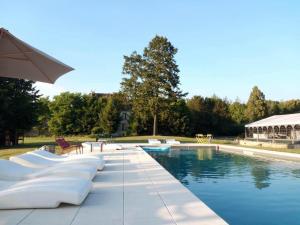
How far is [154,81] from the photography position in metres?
38.7

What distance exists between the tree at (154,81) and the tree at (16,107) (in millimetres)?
14440

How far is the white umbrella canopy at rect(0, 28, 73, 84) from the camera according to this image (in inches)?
199

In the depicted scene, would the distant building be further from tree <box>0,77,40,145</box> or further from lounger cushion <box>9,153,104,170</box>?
lounger cushion <box>9,153,104,170</box>

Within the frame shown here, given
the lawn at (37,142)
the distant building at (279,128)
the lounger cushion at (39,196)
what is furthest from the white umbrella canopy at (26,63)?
the distant building at (279,128)

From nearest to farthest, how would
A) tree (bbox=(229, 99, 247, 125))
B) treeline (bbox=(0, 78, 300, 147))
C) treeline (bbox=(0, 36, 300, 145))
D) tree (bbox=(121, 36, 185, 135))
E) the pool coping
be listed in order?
the pool coping → tree (bbox=(121, 36, 185, 135)) → treeline (bbox=(0, 36, 300, 145)) → treeline (bbox=(0, 78, 300, 147)) → tree (bbox=(229, 99, 247, 125))

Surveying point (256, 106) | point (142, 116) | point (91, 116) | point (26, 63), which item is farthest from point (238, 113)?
point (26, 63)

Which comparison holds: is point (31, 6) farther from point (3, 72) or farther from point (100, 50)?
point (100, 50)

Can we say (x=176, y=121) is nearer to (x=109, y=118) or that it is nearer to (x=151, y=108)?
(x=151, y=108)

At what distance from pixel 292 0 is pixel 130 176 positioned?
12999 millimetres

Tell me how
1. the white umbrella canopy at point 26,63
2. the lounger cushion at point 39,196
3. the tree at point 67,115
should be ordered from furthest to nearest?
the tree at point 67,115
the lounger cushion at point 39,196
the white umbrella canopy at point 26,63

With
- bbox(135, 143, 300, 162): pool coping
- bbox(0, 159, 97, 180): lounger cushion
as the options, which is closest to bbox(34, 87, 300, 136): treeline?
bbox(135, 143, 300, 162): pool coping

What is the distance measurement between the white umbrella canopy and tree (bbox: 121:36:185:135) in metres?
31.4

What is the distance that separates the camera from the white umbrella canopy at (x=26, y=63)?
5055 mm

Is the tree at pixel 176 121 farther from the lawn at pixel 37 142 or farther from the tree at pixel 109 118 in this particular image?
the lawn at pixel 37 142
